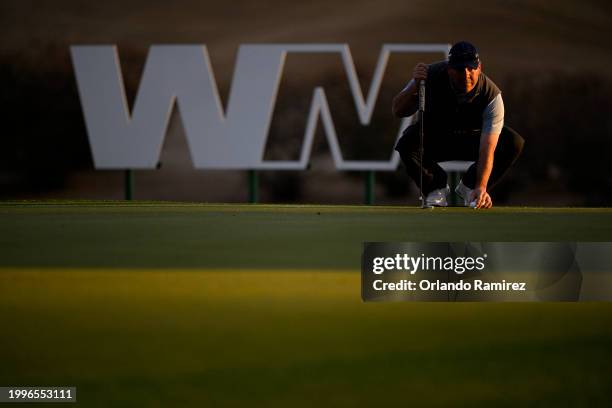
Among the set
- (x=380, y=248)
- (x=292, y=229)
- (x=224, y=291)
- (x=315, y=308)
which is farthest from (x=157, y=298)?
(x=292, y=229)

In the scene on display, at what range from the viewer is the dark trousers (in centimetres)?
814

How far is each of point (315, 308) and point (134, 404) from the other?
1705 millimetres

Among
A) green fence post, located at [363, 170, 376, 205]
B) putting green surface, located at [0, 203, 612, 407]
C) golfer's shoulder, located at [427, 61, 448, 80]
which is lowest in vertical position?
putting green surface, located at [0, 203, 612, 407]

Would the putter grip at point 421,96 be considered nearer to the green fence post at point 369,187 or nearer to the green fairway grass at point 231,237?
the green fairway grass at point 231,237

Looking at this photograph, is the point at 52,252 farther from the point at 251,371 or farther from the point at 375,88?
the point at 375,88

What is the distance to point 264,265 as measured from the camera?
587 centimetres

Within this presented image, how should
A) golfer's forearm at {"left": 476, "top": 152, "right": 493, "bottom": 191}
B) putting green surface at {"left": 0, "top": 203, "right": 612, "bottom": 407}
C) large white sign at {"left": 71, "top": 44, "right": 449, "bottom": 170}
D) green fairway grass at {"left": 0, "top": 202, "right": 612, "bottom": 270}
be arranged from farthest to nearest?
large white sign at {"left": 71, "top": 44, "right": 449, "bottom": 170}
golfer's forearm at {"left": 476, "top": 152, "right": 493, "bottom": 191}
green fairway grass at {"left": 0, "top": 202, "right": 612, "bottom": 270}
putting green surface at {"left": 0, "top": 203, "right": 612, "bottom": 407}

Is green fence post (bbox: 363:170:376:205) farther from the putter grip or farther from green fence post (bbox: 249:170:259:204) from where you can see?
the putter grip

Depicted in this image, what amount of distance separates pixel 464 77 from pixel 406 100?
667mm

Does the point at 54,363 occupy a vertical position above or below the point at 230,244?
below

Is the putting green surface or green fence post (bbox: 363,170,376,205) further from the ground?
green fence post (bbox: 363,170,376,205)

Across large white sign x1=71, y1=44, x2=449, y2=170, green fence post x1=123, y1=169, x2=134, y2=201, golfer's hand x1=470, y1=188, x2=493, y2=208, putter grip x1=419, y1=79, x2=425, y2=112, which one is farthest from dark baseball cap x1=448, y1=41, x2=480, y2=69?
green fence post x1=123, y1=169, x2=134, y2=201

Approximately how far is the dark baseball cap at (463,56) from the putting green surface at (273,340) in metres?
1.97

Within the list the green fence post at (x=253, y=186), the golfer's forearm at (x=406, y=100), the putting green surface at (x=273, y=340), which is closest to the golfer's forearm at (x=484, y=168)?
the golfer's forearm at (x=406, y=100)
